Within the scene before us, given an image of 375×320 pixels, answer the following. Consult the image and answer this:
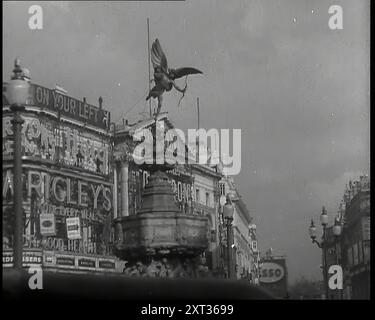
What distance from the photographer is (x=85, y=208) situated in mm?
13703

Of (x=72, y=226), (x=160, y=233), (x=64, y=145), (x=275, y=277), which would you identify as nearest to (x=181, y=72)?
(x=64, y=145)

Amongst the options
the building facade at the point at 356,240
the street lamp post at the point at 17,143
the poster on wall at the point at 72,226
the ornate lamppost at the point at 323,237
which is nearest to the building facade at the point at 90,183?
the poster on wall at the point at 72,226

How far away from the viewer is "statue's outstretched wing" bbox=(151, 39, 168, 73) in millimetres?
11211

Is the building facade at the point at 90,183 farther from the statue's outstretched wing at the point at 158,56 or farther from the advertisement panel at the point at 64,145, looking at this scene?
the statue's outstretched wing at the point at 158,56

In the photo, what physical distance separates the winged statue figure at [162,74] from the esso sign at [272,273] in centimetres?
303

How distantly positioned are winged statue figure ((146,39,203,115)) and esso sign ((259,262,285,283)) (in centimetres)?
303

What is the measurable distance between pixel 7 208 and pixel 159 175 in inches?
98.6

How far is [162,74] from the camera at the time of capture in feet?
37.7

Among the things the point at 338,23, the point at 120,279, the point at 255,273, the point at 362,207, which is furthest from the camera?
the point at 255,273

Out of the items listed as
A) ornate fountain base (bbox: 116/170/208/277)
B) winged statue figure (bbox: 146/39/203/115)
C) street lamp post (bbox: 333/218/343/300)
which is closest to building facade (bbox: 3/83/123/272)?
ornate fountain base (bbox: 116/170/208/277)

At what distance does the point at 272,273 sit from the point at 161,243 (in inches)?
69.1

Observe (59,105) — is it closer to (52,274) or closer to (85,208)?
(85,208)

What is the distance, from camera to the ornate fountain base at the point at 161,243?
432 inches
